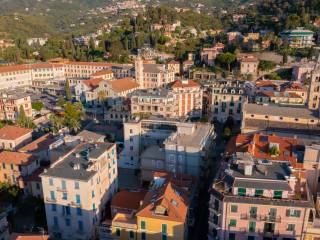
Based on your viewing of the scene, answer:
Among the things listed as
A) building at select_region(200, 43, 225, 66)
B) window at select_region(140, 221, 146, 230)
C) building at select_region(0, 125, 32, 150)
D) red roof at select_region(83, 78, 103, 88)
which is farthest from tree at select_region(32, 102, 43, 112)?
window at select_region(140, 221, 146, 230)

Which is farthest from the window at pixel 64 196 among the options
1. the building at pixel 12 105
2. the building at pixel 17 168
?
the building at pixel 12 105

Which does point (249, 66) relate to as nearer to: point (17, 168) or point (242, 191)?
point (17, 168)

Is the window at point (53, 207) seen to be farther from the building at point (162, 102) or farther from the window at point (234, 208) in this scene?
the building at point (162, 102)

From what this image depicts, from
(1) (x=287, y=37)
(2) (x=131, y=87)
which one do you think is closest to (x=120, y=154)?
(2) (x=131, y=87)

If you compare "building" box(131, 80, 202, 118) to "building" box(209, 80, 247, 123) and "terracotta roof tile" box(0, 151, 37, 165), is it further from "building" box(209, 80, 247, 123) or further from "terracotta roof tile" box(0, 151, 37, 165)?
"terracotta roof tile" box(0, 151, 37, 165)

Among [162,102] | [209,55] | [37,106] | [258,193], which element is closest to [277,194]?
[258,193]

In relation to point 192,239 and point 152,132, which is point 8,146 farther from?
point 192,239
